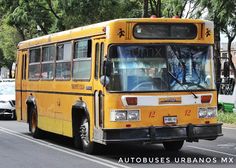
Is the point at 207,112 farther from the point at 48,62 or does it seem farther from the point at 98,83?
the point at 48,62

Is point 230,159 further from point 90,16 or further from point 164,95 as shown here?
point 90,16

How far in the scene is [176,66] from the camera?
1172cm

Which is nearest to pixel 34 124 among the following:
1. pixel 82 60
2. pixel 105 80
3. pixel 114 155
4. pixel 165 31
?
pixel 82 60

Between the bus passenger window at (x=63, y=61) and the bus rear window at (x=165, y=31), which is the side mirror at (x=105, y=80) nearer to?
the bus rear window at (x=165, y=31)

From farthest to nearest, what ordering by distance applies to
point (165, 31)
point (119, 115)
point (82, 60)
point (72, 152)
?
point (72, 152)
point (82, 60)
point (165, 31)
point (119, 115)

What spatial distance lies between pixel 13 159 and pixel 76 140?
1965 millimetres

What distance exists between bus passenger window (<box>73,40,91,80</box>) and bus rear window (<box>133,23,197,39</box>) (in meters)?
1.52

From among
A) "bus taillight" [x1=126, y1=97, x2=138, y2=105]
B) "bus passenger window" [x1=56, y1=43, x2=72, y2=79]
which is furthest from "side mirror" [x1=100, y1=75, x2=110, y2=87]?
"bus passenger window" [x1=56, y1=43, x2=72, y2=79]

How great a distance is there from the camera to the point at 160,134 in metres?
11.3

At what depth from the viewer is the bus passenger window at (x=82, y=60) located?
41.4 feet

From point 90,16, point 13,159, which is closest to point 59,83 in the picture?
point 13,159

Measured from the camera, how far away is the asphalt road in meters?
11.2

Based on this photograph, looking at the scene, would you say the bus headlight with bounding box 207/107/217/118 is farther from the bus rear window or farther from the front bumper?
the bus rear window

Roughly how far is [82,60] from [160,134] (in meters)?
2.76
